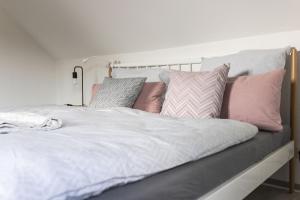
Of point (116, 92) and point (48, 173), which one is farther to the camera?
point (116, 92)

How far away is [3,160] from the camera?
752 mm

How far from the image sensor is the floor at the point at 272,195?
1.88 m

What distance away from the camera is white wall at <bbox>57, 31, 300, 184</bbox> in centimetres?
206

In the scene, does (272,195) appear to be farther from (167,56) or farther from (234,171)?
(167,56)

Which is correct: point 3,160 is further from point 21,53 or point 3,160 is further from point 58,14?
point 21,53

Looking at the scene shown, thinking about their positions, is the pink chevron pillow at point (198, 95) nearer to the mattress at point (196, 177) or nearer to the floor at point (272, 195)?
the mattress at point (196, 177)

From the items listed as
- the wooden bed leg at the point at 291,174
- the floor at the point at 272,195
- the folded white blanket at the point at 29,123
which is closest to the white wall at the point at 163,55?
the wooden bed leg at the point at 291,174

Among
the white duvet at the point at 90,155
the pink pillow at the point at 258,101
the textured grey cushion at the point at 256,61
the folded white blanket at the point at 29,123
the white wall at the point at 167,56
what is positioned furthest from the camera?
the white wall at the point at 167,56

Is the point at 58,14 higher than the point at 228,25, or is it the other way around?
the point at 58,14

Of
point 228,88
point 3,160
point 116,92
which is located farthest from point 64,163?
point 116,92

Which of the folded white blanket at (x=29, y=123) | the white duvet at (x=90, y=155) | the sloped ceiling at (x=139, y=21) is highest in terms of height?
the sloped ceiling at (x=139, y=21)

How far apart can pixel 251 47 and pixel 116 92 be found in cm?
110

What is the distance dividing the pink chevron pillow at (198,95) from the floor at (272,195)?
66 centimetres

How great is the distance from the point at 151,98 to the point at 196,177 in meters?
1.22
